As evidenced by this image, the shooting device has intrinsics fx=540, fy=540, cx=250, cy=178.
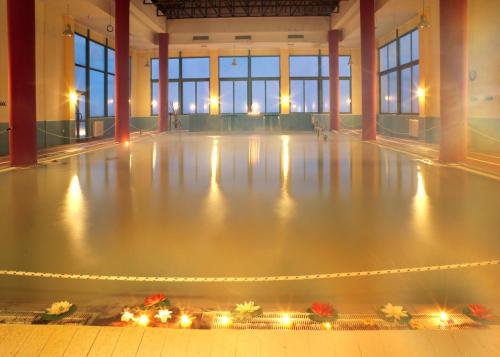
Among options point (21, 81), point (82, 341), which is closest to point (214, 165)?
point (21, 81)

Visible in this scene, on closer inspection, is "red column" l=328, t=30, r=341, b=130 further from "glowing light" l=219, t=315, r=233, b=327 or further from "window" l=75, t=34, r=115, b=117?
"glowing light" l=219, t=315, r=233, b=327

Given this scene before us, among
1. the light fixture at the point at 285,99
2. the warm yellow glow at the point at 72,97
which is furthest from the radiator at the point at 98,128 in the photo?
the light fixture at the point at 285,99

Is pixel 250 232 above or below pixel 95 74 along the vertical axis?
below

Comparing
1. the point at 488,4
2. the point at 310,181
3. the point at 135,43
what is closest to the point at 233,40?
the point at 135,43

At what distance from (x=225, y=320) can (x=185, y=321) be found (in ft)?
0.68

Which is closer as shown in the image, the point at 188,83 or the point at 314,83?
the point at 314,83

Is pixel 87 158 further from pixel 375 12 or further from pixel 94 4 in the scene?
pixel 375 12

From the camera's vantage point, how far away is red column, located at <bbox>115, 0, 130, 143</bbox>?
1888 cm

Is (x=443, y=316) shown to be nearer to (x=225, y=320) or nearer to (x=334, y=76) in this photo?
(x=225, y=320)

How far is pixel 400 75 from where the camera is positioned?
80.0ft

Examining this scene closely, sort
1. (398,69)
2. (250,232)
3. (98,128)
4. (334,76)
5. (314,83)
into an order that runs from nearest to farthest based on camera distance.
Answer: (250,232) → (98,128) → (398,69) → (334,76) → (314,83)

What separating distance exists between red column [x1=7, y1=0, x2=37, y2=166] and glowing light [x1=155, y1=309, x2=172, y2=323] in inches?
363

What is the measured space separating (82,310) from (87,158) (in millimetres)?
10628

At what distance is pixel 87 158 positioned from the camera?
13094 millimetres
